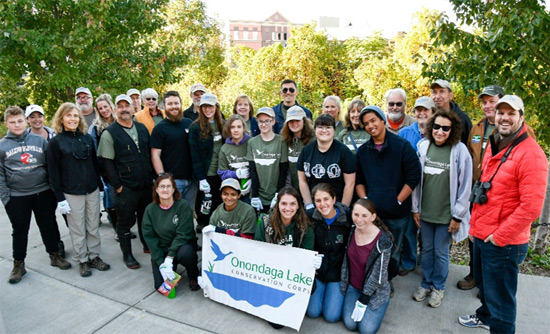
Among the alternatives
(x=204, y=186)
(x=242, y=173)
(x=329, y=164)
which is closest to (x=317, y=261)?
(x=329, y=164)

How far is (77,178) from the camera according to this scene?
4.30 m

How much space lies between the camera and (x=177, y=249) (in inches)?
160

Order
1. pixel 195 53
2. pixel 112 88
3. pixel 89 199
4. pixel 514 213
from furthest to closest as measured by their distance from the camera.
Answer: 1. pixel 195 53
2. pixel 112 88
3. pixel 89 199
4. pixel 514 213

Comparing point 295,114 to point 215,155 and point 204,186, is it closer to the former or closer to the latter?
point 215,155

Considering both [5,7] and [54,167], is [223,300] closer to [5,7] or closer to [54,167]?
[54,167]

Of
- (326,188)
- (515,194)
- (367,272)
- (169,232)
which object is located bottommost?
(367,272)

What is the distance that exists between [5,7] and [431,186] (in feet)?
26.0

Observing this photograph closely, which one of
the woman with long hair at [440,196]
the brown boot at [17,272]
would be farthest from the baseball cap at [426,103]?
the brown boot at [17,272]

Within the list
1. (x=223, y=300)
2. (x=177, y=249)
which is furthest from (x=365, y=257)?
(x=177, y=249)

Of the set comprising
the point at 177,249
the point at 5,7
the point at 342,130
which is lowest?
the point at 177,249

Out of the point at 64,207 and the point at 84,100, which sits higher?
the point at 84,100

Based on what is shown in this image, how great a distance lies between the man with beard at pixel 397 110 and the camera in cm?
450

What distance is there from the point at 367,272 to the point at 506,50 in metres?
3.06

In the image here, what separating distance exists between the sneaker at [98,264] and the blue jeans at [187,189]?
127 cm
